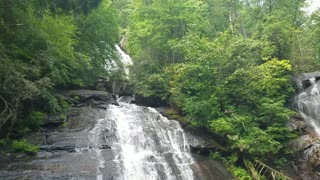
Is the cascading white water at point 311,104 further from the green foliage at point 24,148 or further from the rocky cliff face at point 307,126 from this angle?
the green foliage at point 24,148

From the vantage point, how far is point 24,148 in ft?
37.8

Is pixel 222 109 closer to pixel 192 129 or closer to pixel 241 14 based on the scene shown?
pixel 192 129

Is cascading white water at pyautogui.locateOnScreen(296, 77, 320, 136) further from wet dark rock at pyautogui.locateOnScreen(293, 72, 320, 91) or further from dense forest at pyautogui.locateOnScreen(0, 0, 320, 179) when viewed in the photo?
dense forest at pyautogui.locateOnScreen(0, 0, 320, 179)

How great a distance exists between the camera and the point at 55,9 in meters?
13.8

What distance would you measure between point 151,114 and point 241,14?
16135mm

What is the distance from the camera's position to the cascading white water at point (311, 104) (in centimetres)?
1706

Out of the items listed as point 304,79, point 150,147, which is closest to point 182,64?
point 150,147

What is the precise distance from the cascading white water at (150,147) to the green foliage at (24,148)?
133 inches

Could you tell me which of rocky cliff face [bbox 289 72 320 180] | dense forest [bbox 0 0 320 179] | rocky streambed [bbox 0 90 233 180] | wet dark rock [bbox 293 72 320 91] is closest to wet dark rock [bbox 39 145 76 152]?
rocky streambed [bbox 0 90 233 180]

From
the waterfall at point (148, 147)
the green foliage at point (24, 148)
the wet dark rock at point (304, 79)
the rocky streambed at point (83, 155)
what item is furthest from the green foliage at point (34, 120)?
the wet dark rock at point (304, 79)

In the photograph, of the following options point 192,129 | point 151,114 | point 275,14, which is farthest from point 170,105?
point 275,14

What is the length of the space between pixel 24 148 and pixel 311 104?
15.8 metres

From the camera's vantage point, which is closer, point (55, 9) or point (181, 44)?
point (55, 9)

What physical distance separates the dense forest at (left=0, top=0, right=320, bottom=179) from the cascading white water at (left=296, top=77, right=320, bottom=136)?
2.72 feet
